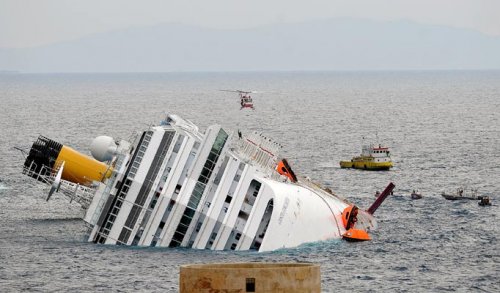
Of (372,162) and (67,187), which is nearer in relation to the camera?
(67,187)

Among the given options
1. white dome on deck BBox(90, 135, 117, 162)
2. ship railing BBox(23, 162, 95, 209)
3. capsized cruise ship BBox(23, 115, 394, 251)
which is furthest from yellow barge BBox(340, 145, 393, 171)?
capsized cruise ship BBox(23, 115, 394, 251)

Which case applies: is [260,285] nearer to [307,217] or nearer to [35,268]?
[35,268]

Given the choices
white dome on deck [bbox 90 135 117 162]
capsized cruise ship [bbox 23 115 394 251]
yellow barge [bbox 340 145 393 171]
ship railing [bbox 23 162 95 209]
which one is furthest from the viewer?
yellow barge [bbox 340 145 393 171]

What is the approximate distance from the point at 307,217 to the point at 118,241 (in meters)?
11.9

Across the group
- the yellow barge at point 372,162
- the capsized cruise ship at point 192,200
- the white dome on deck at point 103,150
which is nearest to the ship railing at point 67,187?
the white dome on deck at point 103,150

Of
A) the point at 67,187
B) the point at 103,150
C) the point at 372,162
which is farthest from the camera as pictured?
the point at 372,162

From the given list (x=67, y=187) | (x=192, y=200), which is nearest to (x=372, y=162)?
(x=67, y=187)

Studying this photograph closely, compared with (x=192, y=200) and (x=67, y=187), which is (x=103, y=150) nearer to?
(x=67, y=187)

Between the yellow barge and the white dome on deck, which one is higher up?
the yellow barge

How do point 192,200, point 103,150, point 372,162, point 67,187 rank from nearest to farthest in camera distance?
point 192,200
point 67,187
point 103,150
point 372,162

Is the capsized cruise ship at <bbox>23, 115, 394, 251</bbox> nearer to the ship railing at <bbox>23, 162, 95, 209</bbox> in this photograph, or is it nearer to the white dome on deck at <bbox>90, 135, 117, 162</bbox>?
the ship railing at <bbox>23, 162, 95, 209</bbox>

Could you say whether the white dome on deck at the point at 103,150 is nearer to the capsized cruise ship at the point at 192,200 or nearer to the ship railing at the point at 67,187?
the ship railing at the point at 67,187

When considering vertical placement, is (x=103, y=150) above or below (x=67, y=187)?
above

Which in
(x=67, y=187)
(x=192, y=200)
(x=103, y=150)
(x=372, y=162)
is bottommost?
(x=67, y=187)
